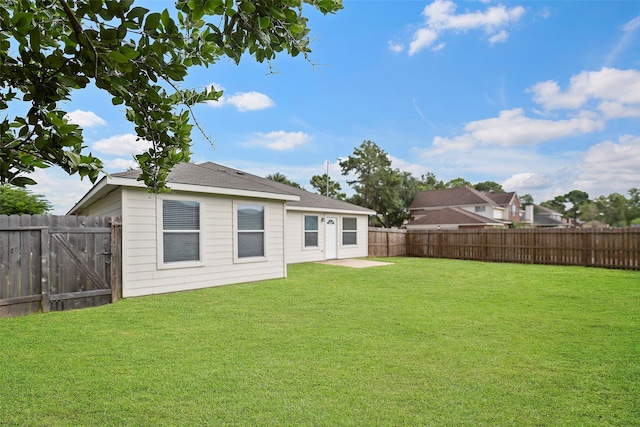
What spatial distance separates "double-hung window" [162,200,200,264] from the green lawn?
1.35 m

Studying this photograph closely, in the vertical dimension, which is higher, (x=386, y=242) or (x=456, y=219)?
(x=456, y=219)

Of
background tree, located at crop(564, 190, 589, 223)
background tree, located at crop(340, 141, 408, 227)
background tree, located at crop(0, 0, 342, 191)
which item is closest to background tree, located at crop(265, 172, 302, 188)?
background tree, located at crop(340, 141, 408, 227)

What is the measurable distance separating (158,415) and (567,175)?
31315mm

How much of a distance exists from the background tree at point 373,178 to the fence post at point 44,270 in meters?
29.0

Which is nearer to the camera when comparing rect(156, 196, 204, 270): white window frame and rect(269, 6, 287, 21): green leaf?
rect(269, 6, 287, 21): green leaf

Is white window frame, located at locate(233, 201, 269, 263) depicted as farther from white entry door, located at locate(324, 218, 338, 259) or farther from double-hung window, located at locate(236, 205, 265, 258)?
white entry door, located at locate(324, 218, 338, 259)

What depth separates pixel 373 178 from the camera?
109 feet

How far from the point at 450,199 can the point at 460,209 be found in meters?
5.29

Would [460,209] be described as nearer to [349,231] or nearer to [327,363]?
[349,231]

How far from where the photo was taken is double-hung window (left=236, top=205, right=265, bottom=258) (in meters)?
8.74

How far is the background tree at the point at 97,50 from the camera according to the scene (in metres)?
1.17

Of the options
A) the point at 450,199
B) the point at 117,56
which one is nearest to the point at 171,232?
Answer: the point at 117,56

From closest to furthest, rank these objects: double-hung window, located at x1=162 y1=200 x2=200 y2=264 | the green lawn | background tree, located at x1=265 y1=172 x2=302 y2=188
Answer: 1. the green lawn
2. double-hung window, located at x1=162 y1=200 x2=200 y2=264
3. background tree, located at x1=265 y1=172 x2=302 y2=188

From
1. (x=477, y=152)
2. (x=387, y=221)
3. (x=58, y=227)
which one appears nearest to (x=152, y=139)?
(x=58, y=227)
